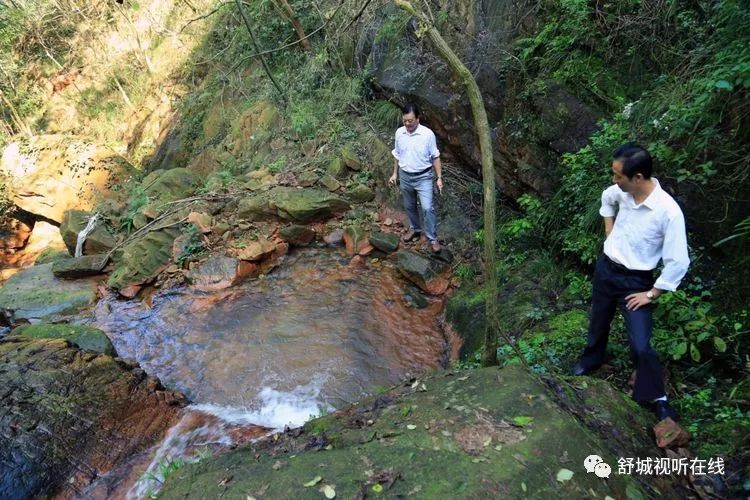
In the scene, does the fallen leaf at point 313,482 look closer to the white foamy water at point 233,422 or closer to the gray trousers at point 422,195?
the white foamy water at point 233,422

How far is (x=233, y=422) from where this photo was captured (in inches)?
162

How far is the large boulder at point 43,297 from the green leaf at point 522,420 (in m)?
6.33

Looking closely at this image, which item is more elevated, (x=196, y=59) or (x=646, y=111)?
(x=196, y=59)

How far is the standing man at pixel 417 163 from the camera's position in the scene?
5184 millimetres

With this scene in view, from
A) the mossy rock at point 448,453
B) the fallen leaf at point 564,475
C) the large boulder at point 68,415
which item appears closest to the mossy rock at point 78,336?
the large boulder at point 68,415

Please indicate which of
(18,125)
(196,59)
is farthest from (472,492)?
→ (18,125)

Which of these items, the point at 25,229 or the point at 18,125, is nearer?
the point at 25,229

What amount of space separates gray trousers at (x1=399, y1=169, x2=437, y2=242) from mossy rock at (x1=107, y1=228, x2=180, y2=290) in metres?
3.91

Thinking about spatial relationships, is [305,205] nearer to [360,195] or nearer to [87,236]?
[360,195]

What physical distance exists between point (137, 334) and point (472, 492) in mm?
5072

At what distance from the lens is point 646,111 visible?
3.64 metres

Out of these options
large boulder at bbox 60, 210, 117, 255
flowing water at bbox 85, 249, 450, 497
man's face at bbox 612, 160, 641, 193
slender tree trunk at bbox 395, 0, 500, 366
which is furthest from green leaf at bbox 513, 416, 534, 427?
large boulder at bbox 60, 210, 117, 255

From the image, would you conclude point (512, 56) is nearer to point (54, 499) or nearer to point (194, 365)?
point (194, 365)

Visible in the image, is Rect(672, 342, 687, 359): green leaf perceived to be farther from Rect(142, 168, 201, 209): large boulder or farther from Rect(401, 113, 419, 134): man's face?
Rect(142, 168, 201, 209): large boulder
